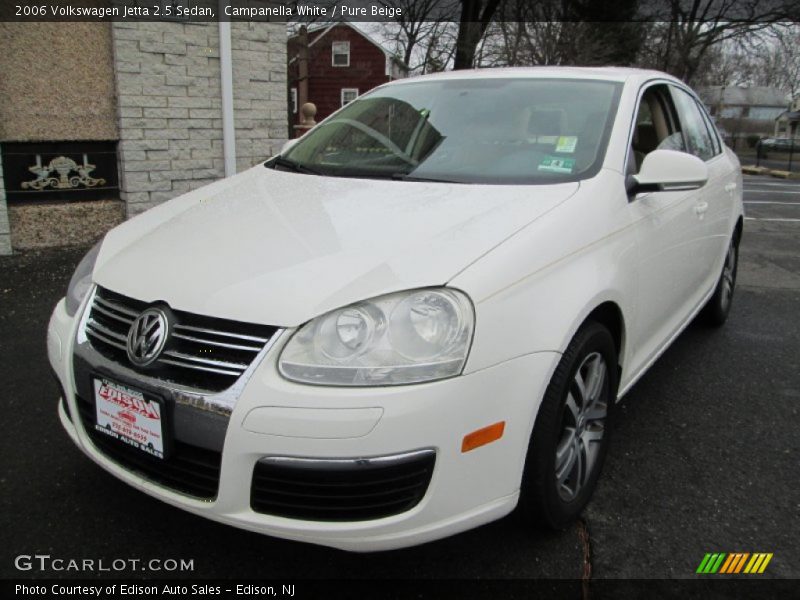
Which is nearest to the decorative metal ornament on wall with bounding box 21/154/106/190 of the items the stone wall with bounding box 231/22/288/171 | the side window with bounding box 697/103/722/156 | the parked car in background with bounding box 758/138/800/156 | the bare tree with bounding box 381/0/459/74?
the stone wall with bounding box 231/22/288/171

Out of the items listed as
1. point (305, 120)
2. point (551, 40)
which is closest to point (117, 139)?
point (305, 120)

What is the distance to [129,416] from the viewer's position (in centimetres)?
187

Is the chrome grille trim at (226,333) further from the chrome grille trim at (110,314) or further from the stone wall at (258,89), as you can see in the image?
the stone wall at (258,89)

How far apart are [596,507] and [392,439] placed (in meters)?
1.17

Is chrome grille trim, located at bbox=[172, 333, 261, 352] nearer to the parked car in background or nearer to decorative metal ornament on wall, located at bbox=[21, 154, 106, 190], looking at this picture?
decorative metal ornament on wall, located at bbox=[21, 154, 106, 190]

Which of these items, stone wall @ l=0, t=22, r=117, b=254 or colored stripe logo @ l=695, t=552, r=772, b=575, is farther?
stone wall @ l=0, t=22, r=117, b=254

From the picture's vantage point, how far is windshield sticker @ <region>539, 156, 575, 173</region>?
8.11 feet

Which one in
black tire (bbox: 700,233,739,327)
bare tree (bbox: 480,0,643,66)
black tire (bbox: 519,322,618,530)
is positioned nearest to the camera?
black tire (bbox: 519,322,618,530)

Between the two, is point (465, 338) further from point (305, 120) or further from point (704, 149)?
point (305, 120)

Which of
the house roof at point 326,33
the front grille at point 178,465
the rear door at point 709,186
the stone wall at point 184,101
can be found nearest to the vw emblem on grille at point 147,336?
the front grille at point 178,465

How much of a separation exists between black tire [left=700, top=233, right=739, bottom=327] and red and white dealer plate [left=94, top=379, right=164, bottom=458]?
3627mm

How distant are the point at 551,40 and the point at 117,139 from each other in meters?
13.7

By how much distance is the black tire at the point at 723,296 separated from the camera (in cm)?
431

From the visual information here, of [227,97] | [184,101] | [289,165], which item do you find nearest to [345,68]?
[227,97]
